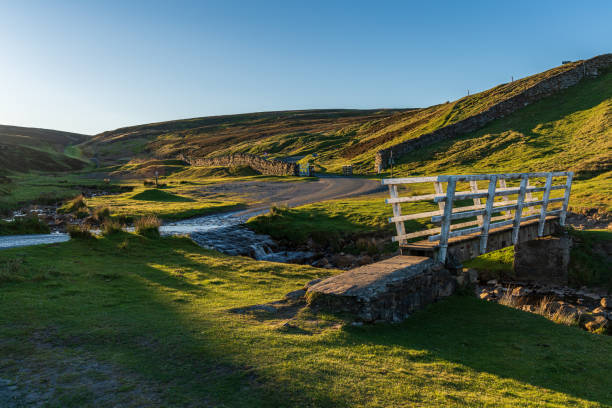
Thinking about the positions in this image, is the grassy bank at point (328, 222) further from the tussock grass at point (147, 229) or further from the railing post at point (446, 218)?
the railing post at point (446, 218)

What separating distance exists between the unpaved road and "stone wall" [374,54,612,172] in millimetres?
16642

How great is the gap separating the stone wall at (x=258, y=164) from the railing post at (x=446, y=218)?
50021 millimetres

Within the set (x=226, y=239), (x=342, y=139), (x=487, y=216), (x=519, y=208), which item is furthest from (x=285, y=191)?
(x=342, y=139)

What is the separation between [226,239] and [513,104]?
57839 mm

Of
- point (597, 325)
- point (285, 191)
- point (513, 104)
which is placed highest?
point (513, 104)

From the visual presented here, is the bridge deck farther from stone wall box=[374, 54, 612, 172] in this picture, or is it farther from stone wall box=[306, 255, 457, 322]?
stone wall box=[374, 54, 612, 172]

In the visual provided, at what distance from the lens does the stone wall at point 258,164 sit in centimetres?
6206

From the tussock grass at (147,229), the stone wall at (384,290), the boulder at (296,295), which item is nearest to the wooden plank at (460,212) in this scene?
the stone wall at (384,290)

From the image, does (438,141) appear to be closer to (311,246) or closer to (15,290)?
(311,246)

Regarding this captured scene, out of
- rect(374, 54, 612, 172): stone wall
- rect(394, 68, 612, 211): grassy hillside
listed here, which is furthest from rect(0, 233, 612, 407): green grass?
rect(374, 54, 612, 172): stone wall

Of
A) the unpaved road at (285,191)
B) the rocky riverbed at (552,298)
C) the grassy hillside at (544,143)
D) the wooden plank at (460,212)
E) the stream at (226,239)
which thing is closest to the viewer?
the wooden plank at (460,212)

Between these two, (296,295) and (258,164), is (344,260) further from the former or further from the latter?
(258,164)

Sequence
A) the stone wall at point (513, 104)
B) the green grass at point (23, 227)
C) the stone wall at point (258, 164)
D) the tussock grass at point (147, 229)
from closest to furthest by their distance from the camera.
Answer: the tussock grass at point (147, 229), the green grass at point (23, 227), the stone wall at point (513, 104), the stone wall at point (258, 164)

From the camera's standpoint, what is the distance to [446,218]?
35.5 feet
